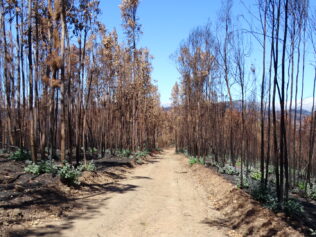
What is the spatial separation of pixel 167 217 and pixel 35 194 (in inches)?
144

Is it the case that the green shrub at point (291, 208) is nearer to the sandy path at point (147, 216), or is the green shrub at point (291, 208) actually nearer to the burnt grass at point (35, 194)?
the sandy path at point (147, 216)

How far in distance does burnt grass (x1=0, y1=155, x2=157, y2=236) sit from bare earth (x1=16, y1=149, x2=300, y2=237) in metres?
0.43

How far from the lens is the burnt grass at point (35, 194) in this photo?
20.5ft

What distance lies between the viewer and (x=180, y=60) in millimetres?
23188

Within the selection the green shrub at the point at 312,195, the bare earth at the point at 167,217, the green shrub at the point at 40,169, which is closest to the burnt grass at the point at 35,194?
the green shrub at the point at 40,169

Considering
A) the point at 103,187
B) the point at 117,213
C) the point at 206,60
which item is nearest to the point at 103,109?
the point at 206,60

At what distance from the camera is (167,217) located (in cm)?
775

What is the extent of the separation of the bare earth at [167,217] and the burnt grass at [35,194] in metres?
0.43

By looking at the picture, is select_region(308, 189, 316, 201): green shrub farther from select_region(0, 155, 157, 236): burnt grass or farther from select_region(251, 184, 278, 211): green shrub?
select_region(0, 155, 157, 236): burnt grass

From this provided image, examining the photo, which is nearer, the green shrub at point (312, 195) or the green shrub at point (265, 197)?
the green shrub at point (265, 197)

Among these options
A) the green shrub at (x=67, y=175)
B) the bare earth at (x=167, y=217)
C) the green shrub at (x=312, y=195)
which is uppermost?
the green shrub at (x=67, y=175)

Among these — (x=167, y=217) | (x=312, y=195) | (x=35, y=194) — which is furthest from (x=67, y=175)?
(x=312, y=195)

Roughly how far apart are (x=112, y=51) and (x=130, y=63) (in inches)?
125

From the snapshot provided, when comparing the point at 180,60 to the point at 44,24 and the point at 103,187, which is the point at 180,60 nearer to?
the point at 44,24
